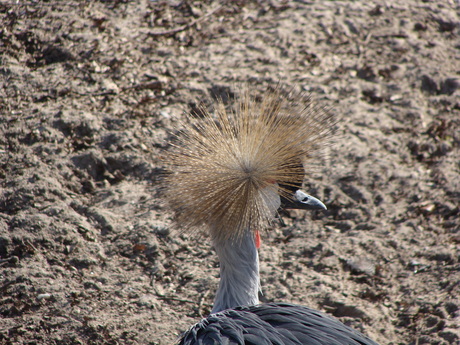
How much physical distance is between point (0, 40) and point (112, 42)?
2.06 feet

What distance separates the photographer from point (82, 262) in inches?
99.7

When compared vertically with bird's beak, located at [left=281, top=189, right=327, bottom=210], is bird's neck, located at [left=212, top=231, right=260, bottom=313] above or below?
below

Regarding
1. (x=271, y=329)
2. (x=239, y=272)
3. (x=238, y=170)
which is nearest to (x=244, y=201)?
(x=238, y=170)

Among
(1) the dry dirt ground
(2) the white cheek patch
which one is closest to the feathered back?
(2) the white cheek patch

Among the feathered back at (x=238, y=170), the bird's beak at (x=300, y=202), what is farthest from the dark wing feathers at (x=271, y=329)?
the bird's beak at (x=300, y=202)

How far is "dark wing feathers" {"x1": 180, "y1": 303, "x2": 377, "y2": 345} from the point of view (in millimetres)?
1815

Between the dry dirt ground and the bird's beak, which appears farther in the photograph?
the dry dirt ground

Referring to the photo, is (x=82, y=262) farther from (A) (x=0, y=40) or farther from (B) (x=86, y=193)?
(A) (x=0, y=40)

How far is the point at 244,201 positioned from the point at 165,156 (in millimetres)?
376

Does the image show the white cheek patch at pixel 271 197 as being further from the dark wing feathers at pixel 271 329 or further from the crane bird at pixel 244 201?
the dark wing feathers at pixel 271 329

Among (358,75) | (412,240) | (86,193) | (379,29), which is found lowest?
(86,193)

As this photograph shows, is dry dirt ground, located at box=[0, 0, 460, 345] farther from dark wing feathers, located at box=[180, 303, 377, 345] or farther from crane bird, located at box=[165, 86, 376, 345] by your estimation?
dark wing feathers, located at box=[180, 303, 377, 345]

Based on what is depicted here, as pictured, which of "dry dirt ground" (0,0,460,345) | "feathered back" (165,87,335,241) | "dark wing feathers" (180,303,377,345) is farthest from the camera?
"dry dirt ground" (0,0,460,345)

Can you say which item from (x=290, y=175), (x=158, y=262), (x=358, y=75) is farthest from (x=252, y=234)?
(x=358, y=75)
